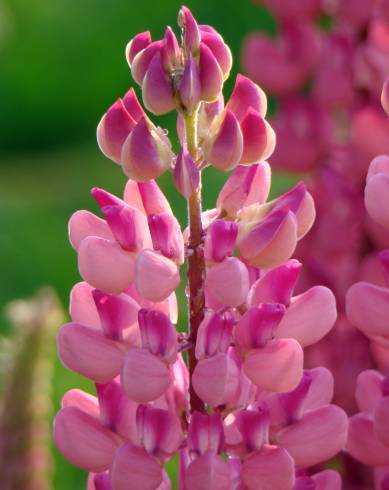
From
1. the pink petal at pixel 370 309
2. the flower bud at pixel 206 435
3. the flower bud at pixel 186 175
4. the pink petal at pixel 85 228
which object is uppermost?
the flower bud at pixel 186 175

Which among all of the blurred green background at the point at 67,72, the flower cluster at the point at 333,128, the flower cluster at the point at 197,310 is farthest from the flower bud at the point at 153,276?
the blurred green background at the point at 67,72

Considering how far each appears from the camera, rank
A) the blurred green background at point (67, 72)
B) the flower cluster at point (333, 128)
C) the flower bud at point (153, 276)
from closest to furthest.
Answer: the flower bud at point (153, 276)
the flower cluster at point (333, 128)
the blurred green background at point (67, 72)

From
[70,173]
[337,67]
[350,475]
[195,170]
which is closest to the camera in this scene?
[195,170]


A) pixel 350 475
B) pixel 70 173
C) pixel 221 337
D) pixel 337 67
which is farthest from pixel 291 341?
pixel 70 173

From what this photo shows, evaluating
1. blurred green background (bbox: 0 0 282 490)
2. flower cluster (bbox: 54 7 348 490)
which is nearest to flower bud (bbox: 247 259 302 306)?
flower cluster (bbox: 54 7 348 490)

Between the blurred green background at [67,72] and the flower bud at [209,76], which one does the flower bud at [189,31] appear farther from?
the blurred green background at [67,72]

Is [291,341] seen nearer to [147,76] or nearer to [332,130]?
[147,76]
